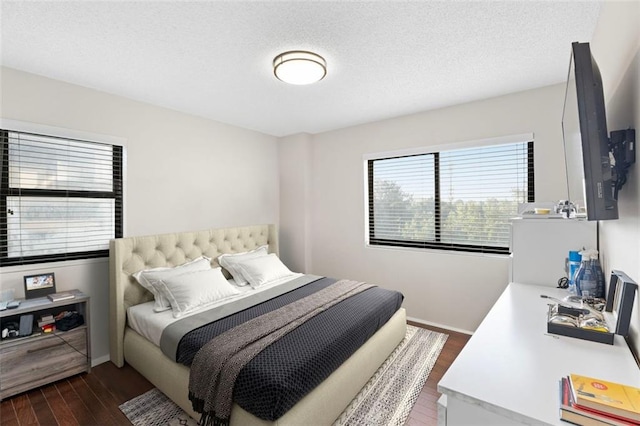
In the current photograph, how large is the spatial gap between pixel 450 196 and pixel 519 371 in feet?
8.33

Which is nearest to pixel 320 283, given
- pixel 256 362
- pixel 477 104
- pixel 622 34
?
pixel 256 362

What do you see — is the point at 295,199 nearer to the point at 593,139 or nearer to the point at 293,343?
the point at 293,343

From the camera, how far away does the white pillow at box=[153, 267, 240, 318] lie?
94.8 inches

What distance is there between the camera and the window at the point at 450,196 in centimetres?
288

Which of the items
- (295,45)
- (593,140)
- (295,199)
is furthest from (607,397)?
(295,199)

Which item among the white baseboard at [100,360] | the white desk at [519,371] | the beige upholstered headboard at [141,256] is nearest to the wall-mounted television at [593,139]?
the white desk at [519,371]

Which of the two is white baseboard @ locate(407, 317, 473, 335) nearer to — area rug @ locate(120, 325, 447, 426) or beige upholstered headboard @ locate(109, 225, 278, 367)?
area rug @ locate(120, 325, 447, 426)

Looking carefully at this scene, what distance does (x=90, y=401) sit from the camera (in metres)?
2.06

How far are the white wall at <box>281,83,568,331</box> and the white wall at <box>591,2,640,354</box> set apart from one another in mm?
1254

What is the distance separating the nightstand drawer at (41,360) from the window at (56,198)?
2.13 ft

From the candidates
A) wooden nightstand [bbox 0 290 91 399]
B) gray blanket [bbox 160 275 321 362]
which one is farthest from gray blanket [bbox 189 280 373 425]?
wooden nightstand [bbox 0 290 91 399]

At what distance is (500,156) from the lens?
2.92 metres

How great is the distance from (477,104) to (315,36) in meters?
2.05

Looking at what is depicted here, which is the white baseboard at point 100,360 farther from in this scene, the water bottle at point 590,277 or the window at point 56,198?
the water bottle at point 590,277
